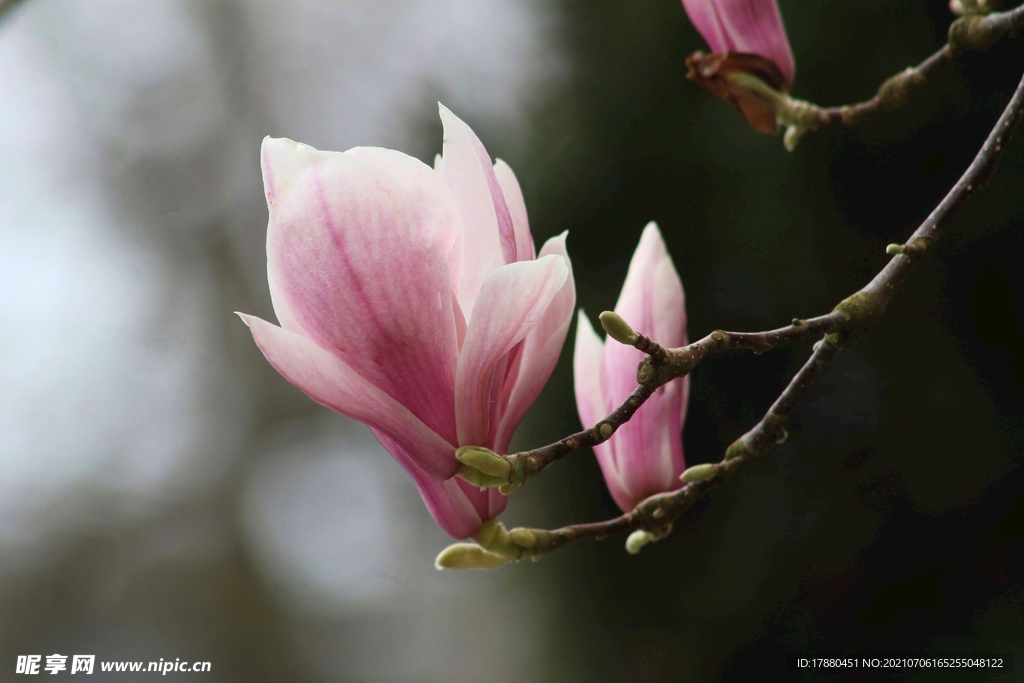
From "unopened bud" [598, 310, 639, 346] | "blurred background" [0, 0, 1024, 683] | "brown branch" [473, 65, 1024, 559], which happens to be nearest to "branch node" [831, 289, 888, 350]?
"brown branch" [473, 65, 1024, 559]

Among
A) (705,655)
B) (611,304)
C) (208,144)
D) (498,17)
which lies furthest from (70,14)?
(705,655)

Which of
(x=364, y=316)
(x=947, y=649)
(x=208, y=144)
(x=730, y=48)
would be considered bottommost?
(x=947, y=649)

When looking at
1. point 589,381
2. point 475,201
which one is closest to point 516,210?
point 475,201

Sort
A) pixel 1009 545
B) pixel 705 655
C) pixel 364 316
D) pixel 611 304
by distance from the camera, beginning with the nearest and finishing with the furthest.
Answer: pixel 364 316 < pixel 1009 545 < pixel 705 655 < pixel 611 304

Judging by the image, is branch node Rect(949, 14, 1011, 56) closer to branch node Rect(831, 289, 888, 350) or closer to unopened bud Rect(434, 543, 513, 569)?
branch node Rect(831, 289, 888, 350)

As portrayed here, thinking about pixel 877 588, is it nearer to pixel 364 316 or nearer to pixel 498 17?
pixel 364 316

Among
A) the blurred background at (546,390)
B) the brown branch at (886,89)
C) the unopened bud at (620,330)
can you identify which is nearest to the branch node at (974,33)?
the brown branch at (886,89)

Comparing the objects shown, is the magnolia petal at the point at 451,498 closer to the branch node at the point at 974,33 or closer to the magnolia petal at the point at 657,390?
the magnolia petal at the point at 657,390
